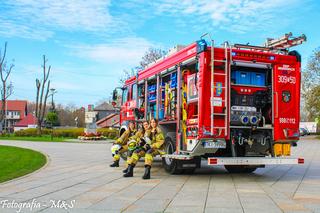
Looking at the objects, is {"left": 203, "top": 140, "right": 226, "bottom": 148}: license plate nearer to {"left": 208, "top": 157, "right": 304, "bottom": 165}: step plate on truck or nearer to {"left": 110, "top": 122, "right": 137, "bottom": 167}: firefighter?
{"left": 208, "top": 157, "right": 304, "bottom": 165}: step plate on truck

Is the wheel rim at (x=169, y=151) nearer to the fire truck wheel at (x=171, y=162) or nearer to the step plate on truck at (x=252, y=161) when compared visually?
the fire truck wheel at (x=171, y=162)

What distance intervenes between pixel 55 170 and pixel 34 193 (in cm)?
424

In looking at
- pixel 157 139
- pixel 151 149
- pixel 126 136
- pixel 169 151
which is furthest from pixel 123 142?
pixel 151 149

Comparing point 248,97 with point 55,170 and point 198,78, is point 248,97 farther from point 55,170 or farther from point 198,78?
point 55,170

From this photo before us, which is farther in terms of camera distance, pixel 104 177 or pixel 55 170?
pixel 55 170

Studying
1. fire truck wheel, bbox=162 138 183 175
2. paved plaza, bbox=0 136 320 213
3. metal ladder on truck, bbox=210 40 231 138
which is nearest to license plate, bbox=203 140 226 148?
metal ladder on truck, bbox=210 40 231 138

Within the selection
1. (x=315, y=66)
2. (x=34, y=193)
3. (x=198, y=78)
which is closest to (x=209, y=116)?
(x=198, y=78)

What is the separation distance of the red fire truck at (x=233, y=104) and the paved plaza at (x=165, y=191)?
2.12 ft

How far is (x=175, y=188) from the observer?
9273 mm

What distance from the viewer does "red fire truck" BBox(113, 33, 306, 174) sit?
10094 mm

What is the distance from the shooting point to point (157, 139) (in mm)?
11359

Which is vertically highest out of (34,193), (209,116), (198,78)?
(198,78)

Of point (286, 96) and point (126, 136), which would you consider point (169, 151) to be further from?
point (286, 96)

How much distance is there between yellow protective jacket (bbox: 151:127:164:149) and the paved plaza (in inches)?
33.4
